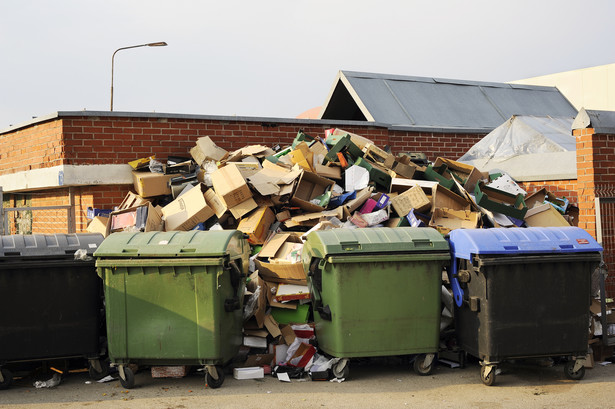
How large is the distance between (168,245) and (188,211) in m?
2.24

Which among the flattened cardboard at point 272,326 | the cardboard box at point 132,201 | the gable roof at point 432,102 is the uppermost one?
the gable roof at point 432,102

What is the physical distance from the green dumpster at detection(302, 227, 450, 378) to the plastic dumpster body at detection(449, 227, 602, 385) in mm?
326

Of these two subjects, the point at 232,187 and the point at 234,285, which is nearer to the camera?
the point at 234,285

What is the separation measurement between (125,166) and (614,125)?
246 inches

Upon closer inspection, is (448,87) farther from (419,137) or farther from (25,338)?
(25,338)

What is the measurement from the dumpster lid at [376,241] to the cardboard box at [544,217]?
8.60ft

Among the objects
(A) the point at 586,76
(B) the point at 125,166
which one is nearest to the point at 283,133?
(B) the point at 125,166

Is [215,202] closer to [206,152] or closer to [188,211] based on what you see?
[188,211]

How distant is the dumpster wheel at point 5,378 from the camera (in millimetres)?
6203

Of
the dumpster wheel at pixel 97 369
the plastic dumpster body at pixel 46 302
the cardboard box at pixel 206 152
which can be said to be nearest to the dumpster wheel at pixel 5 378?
the plastic dumpster body at pixel 46 302

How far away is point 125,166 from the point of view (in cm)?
977

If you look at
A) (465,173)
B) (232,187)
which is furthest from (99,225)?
(465,173)

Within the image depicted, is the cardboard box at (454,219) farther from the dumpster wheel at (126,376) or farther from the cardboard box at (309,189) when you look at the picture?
the dumpster wheel at (126,376)

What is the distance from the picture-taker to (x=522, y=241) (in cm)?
625
